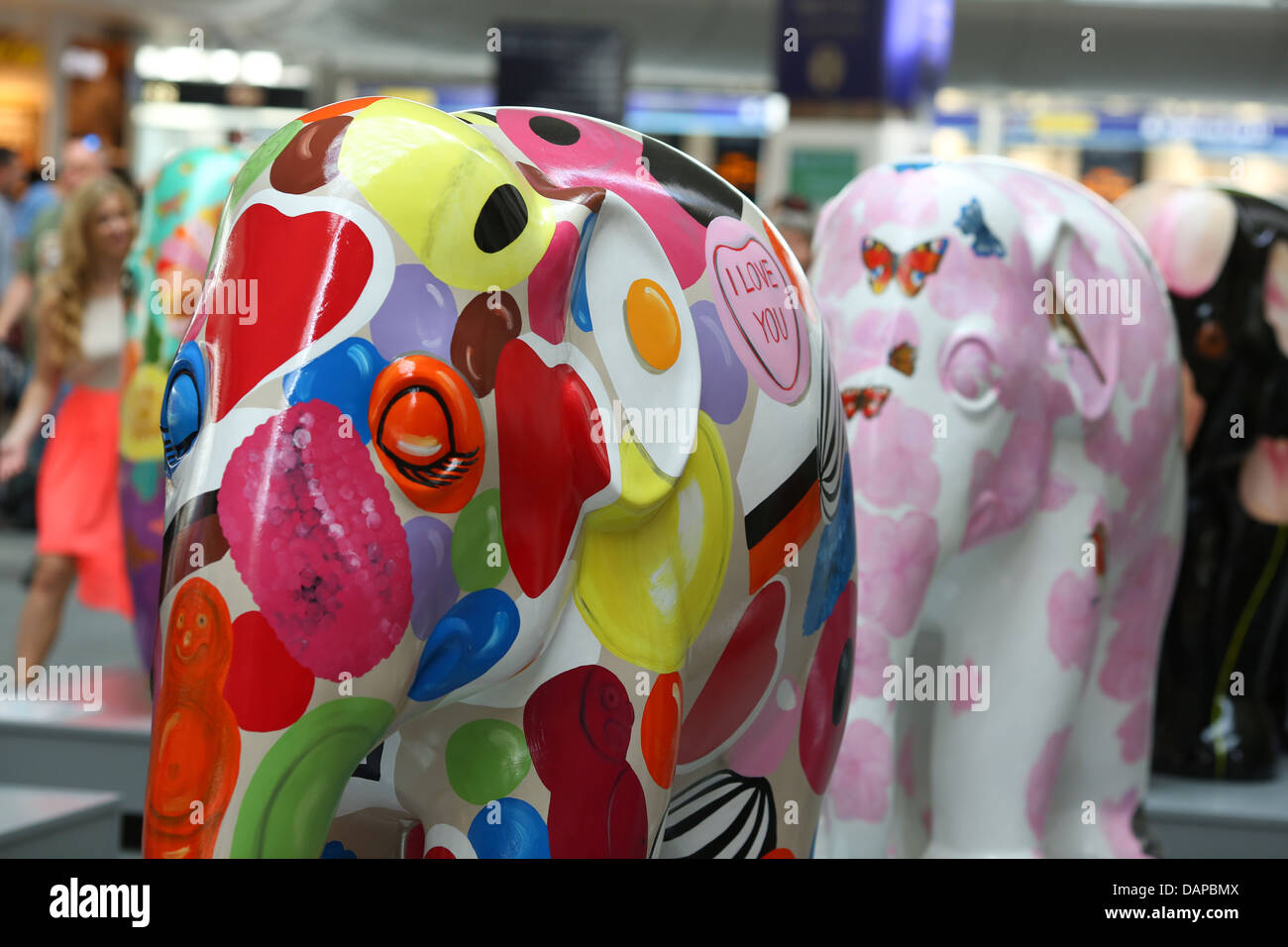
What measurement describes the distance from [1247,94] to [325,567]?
645 inches

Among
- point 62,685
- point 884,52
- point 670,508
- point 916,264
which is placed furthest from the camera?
point 884,52

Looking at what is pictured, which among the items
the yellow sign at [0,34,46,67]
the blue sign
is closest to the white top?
the blue sign

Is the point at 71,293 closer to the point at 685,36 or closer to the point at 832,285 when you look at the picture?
the point at 832,285

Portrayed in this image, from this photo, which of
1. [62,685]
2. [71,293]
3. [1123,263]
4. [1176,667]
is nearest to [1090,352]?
[1123,263]

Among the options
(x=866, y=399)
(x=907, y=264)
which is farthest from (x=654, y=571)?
(x=907, y=264)

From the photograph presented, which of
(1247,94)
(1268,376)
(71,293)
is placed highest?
(1247,94)

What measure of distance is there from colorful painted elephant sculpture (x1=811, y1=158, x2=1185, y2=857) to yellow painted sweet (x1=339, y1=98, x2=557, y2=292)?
3.26 ft

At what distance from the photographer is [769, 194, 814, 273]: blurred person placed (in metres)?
4.27

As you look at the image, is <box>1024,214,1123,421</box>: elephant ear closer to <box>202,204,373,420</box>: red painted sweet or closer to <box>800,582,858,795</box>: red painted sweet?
<box>800,582,858,795</box>: red painted sweet

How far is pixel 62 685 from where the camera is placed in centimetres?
409

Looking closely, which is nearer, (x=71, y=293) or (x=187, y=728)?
(x=187, y=728)

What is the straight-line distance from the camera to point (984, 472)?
7.22 ft
